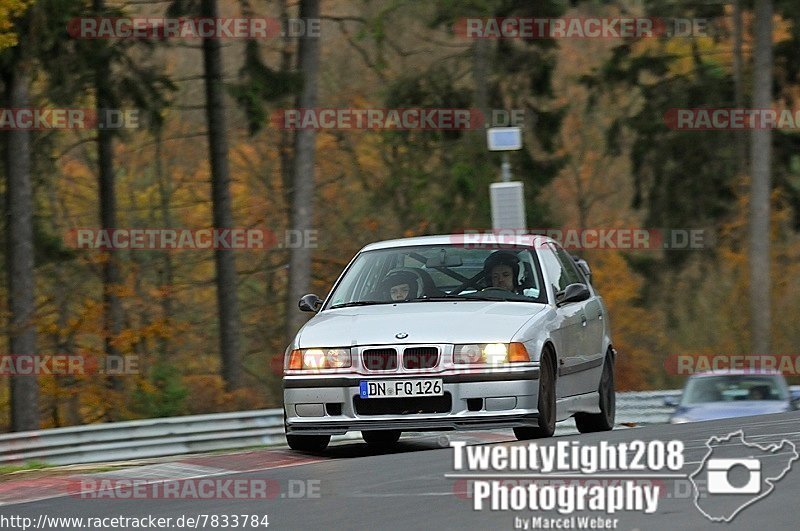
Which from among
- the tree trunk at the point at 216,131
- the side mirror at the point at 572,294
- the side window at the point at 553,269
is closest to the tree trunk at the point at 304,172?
the tree trunk at the point at 216,131

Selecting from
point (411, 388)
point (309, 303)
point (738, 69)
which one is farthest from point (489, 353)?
point (738, 69)

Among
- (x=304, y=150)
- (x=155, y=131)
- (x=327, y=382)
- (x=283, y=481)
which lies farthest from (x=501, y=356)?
(x=155, y=131)

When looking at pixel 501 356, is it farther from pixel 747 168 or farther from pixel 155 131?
pixel 747 168

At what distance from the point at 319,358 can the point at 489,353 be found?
1.17 meters

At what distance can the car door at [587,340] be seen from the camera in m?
12.2

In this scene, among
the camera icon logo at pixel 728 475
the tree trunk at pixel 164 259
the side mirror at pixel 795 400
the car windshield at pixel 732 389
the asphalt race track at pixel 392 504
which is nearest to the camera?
the asphalt race track at pixel 392 504

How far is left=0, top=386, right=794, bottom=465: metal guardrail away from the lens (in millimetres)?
18047

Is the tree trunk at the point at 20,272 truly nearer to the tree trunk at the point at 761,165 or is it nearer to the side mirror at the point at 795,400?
the side mirror at the point at 795,400

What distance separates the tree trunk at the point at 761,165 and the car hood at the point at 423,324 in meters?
20.5

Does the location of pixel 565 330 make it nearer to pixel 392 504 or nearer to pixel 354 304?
pixel 354 304

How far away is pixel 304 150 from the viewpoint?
2923cm

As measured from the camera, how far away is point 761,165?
3088 cm

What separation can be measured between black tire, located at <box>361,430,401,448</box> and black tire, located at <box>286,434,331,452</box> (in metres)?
0.97

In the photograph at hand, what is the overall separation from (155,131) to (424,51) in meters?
8.39
